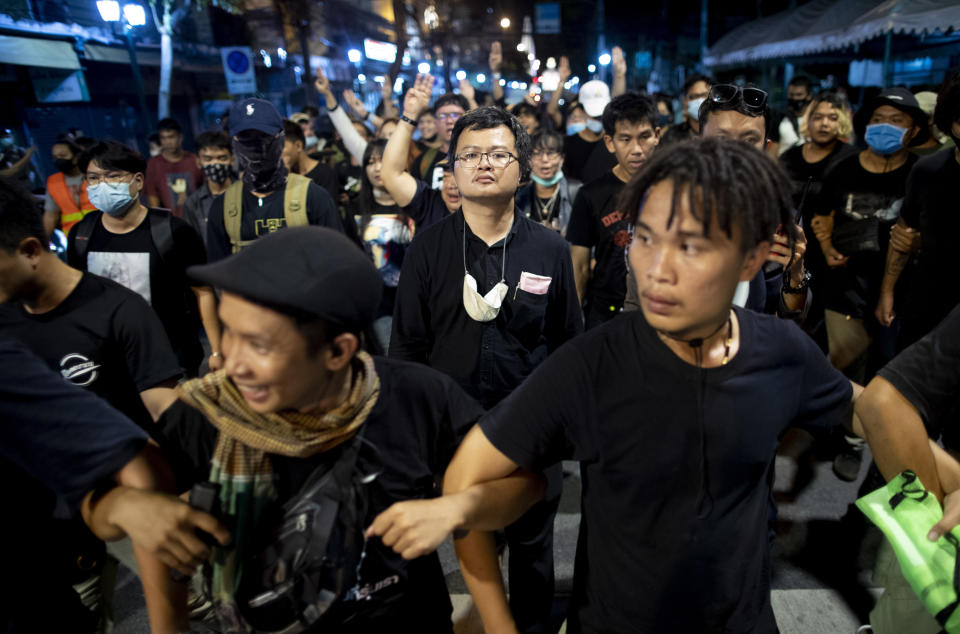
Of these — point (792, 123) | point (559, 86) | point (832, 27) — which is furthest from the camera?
point (832, 27)

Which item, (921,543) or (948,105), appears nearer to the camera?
(921,543)

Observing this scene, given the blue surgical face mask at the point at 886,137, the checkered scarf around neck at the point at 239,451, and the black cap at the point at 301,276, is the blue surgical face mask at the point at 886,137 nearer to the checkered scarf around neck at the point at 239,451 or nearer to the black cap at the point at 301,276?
the black cap at the point at 301,276

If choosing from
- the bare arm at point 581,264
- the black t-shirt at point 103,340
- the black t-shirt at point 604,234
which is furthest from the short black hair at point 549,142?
the black t-shirt at point 103,340

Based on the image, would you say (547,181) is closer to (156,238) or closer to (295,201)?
(295,201)

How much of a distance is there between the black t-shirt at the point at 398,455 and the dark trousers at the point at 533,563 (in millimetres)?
895

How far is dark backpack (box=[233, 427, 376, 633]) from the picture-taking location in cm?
129

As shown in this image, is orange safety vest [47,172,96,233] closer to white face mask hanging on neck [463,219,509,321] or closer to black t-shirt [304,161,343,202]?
black t-shirt [304,161,343,202]

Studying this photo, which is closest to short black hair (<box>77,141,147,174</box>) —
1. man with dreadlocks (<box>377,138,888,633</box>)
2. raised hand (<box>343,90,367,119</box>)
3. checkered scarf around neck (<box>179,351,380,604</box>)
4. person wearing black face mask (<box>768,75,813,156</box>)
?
checkered scarf around neck (<box>179,351,380,604</box>)

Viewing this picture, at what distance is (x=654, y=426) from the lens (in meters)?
1.39

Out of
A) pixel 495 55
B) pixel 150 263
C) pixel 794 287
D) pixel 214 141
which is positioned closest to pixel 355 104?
pixel 495 55

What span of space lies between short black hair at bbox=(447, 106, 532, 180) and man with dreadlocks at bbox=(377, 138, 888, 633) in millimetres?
1616

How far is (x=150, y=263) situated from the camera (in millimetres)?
3672

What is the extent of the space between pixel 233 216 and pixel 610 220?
99.2 inches

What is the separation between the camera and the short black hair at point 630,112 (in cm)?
379
